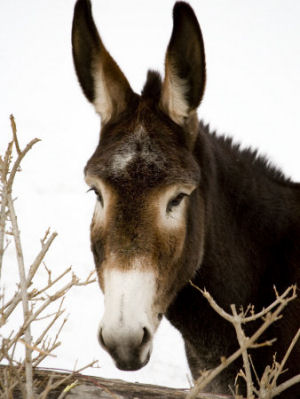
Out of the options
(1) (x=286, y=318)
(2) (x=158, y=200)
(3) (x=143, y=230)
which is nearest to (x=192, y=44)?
(2) (x=158, y=200)

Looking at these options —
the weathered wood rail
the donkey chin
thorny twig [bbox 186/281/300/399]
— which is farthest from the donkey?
thorny twig [bbox 186/281/300/399]

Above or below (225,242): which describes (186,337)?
below

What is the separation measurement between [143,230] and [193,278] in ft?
2.46

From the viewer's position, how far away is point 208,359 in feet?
9.88

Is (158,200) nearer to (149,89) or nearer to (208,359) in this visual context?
(149,89)

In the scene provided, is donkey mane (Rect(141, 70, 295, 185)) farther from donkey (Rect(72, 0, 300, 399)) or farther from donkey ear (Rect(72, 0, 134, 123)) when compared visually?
Result: donkey ear (Rect(72, 0, 134, 123))

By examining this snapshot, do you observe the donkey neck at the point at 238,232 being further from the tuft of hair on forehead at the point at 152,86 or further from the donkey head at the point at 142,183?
the tuft of hair on forehead at the point at 152,86

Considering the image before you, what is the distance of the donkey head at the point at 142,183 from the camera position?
7.06 ft

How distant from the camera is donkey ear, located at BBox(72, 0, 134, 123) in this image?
111 inches

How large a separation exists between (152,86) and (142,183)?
0.88 metres

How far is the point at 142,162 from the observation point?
8.00 ft

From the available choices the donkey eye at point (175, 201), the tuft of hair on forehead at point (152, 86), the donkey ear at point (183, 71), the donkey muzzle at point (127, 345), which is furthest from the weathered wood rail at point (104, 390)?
the tuft of hair on forehead at point (152, 86)

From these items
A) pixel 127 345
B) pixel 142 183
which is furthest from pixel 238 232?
pixel 127 345

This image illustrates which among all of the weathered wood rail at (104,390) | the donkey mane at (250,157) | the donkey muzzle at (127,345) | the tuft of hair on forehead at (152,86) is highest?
the tuft of hair on forehead at (152,86)
